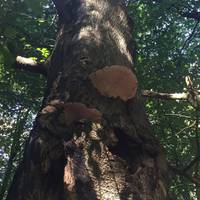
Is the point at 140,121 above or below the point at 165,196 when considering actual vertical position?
above

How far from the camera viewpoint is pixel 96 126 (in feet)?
7.48


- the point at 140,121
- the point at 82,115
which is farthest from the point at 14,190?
the point at 140,121

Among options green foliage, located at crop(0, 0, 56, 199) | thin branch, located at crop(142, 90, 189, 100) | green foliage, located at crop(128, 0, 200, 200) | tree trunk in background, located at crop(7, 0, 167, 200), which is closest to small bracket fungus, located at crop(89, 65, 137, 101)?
tree trunk in background, located at crop(7, 0, 167, 200)

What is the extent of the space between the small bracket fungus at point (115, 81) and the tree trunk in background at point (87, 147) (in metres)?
0.04

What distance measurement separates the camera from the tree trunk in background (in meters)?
2.00

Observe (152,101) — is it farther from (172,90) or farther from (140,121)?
(140,121)

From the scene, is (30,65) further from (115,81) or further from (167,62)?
(167,62)

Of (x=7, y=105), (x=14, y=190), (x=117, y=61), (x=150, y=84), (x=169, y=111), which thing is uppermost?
(x=7, y=105)

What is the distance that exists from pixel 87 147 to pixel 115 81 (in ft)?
2.12

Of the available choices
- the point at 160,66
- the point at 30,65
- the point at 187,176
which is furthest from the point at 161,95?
the point at 160,66

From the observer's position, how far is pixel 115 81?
2.58 metres

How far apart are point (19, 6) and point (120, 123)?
991 millimetres

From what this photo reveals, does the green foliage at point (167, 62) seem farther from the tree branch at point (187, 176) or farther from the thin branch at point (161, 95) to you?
the tree branch at point (187, 176)

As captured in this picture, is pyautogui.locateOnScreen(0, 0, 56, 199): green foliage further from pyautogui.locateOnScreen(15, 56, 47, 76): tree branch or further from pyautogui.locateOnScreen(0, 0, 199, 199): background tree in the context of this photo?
pyautogui.locateOnScreen(15, 56, 47, 76): tree branch
